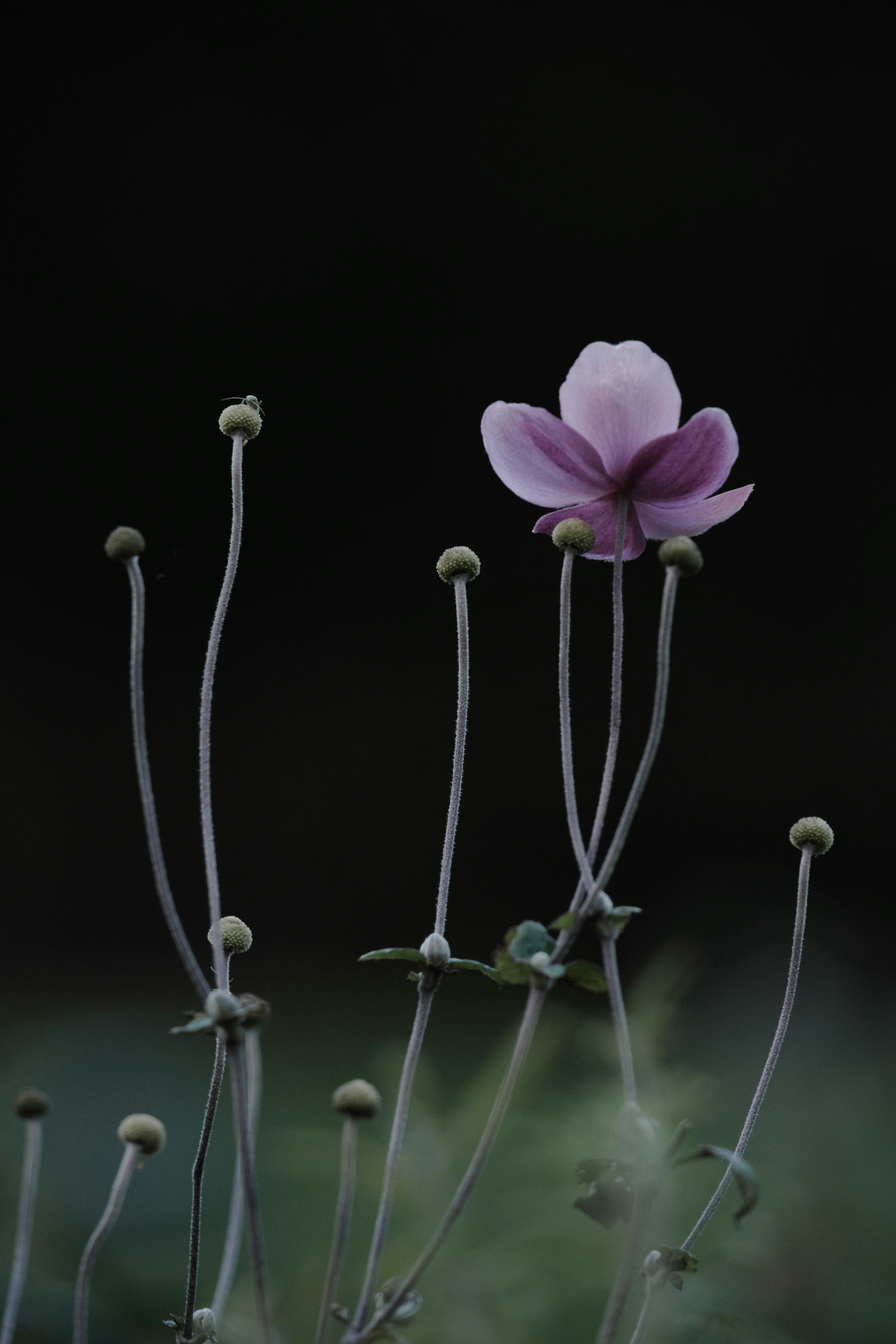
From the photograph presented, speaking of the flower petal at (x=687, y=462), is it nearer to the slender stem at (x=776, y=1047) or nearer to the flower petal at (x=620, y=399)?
the flower petal at (x=620, y=399)

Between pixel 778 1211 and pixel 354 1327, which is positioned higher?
pixel 354 1327

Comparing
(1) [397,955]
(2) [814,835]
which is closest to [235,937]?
(1) [397,955]

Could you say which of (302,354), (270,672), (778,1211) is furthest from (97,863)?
(778,1211)

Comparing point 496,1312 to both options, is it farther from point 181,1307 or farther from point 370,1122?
point 370,1122

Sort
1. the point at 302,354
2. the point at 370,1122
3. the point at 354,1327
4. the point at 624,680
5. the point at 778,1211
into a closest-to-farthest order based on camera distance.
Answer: the point at 354,1327, the point at 778,1211, the point at 370,1122, the point at 302,354, the point at 624,680

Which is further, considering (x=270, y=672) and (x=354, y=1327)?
(x=270, y=672)

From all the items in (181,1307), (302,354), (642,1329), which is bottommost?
(181,1307)

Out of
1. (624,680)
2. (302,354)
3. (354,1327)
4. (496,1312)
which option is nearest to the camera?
(354,1327)
